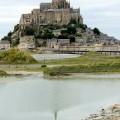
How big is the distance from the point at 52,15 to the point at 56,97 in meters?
119

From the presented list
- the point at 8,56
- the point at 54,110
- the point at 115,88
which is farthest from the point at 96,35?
the point at 54,110

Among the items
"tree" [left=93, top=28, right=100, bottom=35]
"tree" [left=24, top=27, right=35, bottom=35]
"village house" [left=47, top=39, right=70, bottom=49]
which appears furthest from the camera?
"tree" [left=93, top=28, right=100, bottom=35]

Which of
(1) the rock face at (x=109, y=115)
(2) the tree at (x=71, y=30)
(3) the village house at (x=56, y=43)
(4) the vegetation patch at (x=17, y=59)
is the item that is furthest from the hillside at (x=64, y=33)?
(1) the rock face at (x=109, y=115)

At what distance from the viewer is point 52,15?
517 ft

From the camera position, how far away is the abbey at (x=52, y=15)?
157375 mm

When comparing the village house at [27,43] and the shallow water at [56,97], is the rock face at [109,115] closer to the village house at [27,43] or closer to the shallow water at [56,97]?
the shallow water at [56,97]

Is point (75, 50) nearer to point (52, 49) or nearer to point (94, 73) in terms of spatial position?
point (52, 49)

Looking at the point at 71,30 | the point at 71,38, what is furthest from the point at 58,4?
the point at 71,38

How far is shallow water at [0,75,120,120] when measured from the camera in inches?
1272

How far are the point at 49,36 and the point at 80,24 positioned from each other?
11.8 metres

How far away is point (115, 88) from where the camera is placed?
46.1 meters

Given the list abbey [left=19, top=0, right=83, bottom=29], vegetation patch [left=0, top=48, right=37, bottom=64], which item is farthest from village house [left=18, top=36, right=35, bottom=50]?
vegetation patch [left=0, top=48, right=37, bottom=64]

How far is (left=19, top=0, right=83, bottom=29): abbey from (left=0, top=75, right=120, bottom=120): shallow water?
334ft

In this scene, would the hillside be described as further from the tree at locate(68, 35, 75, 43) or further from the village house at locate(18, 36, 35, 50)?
the village house at locate(18, 36, 35, 50)
